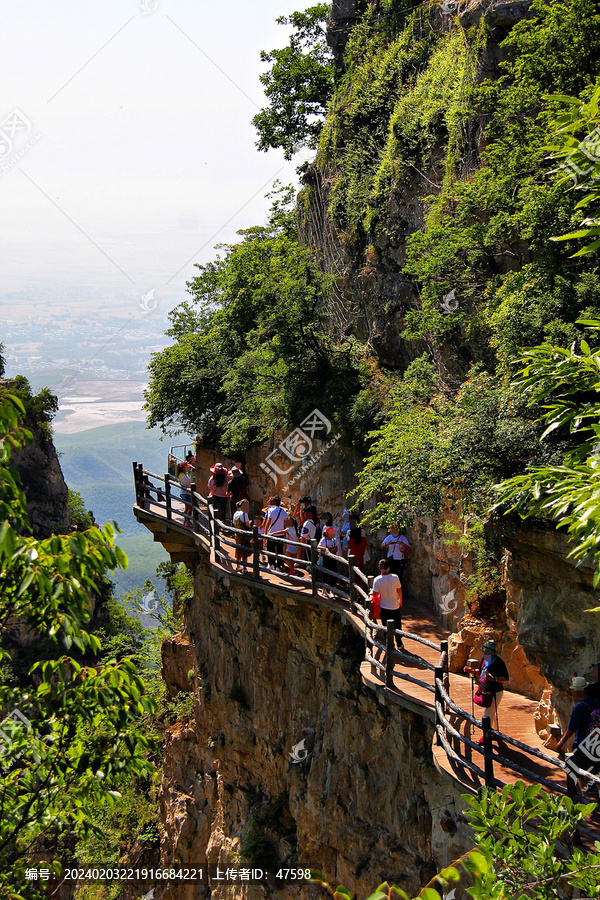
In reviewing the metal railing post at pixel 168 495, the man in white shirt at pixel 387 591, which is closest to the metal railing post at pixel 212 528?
the metal railing post at pixel 168 495

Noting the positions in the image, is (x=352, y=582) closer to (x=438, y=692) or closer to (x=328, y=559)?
(x=328, y=559)

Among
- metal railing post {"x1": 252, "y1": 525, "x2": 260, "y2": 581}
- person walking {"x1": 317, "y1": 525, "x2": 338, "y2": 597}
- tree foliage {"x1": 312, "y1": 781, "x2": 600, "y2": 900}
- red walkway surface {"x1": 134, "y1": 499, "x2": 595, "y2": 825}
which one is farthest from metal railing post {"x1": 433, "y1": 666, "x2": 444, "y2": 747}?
metal railing post {"x1": 252, "y1": 525, "x2": 260, "y2": 581}

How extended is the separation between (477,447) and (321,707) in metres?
6.84

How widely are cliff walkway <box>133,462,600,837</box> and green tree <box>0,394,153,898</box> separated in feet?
11.4

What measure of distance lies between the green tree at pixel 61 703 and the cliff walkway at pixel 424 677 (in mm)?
3479

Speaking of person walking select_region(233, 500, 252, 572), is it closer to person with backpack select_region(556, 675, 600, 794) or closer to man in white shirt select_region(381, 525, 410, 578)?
man in white shirt select_region(381, 525, 410, 578)

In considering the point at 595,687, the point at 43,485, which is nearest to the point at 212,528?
the point at 595,687

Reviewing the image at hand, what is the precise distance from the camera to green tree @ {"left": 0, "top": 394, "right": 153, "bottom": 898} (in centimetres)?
453

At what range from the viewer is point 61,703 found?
17.3 feet

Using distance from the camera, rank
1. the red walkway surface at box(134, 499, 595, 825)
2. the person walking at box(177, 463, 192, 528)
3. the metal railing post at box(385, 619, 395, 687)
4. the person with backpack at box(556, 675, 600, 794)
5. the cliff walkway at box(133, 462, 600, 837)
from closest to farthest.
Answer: the person with backpack at box(556, 675, 600, 794) < the cliff walkway at box(133, 462, 600, 837) < the red walkway surface at box(134, 499, 595, 825) < the metal railing post at box(385, 619, 395, 687) < the person walking at box(177, 463, 192, 528)

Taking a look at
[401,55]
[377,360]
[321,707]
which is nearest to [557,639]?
[321,707]

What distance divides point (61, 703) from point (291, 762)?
1003 cm

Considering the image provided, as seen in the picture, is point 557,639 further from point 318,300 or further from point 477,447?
point 318,300

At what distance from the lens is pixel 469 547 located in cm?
1012
